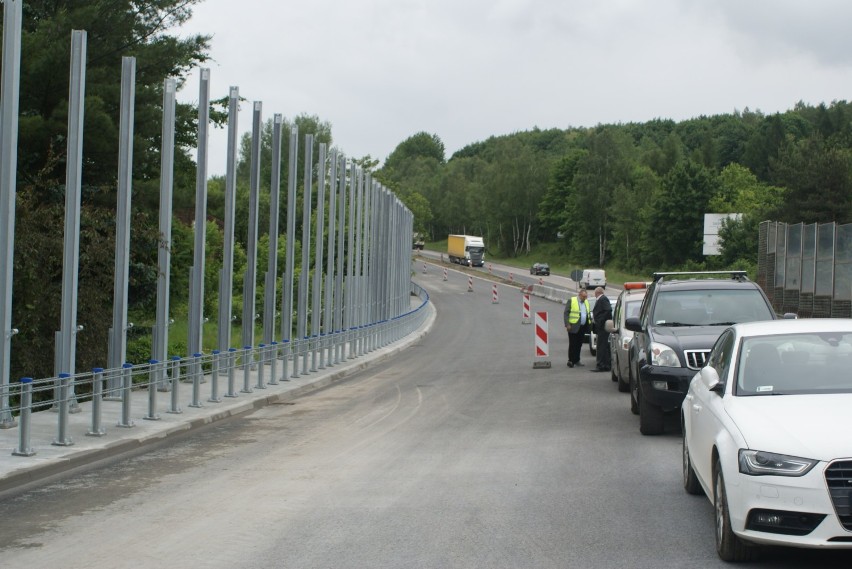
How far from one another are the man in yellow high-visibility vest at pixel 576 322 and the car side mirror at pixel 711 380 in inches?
699

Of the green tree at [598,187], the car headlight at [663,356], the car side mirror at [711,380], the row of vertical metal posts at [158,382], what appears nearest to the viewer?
the car side mirror at [711,380]

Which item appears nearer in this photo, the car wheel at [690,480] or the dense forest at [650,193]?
the car wheel at [690,480]

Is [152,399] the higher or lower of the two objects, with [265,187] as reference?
lower

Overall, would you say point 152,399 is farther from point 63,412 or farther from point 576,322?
point 576,322

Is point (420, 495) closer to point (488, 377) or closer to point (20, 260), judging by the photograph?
point (20, 260)

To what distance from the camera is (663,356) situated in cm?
1359

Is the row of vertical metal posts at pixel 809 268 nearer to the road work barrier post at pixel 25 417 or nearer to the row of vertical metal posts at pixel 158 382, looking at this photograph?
the row of vertical metal posts at pixel 158 382

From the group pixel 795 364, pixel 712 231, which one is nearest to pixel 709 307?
pixel 795 364

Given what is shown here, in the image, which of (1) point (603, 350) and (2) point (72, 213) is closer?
(2) point (72, 213)

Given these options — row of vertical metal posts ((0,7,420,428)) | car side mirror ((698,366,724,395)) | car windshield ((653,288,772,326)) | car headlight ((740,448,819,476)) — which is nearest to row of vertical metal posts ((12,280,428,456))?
row of vertical metal posts ((0,7,420,428))

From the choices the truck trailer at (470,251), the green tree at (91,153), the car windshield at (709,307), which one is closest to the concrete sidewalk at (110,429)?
the green tree at (91,153)

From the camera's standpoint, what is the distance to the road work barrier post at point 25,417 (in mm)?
11594

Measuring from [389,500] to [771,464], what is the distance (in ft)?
12.2

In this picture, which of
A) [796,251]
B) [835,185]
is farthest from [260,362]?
[835,185]
